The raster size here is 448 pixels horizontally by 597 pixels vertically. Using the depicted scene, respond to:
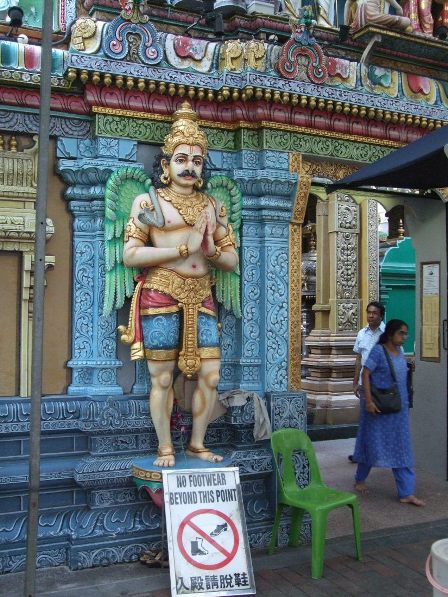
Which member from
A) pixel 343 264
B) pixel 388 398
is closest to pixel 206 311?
pixel 388 398

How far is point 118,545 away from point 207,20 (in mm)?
4446

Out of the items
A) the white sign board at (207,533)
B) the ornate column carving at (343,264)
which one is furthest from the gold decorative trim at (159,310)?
the ornate column carving at (343,264)

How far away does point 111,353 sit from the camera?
15.0 ft

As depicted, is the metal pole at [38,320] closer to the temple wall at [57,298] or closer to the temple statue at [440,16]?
the temple wall at [57,298]

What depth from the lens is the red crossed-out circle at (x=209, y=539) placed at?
383cm

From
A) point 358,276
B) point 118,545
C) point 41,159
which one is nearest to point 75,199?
point 41,159

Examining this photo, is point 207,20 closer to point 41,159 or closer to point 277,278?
point 277,278

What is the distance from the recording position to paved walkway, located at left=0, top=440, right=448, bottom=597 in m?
3.97

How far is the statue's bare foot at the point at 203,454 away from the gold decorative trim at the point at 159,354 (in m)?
0.62

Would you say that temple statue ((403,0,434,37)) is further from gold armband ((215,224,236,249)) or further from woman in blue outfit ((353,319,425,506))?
gold armband ((215,224,236,249))

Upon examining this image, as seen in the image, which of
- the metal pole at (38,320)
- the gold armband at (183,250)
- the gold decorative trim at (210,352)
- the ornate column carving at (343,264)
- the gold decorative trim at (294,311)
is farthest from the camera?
the ornate column carving at (343,264)

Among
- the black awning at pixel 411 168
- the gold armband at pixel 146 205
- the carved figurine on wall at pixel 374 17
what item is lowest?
the gold armband at pixel 146 205

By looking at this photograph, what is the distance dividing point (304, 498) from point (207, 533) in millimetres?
762

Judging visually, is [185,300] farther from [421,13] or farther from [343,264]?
[343,264]
